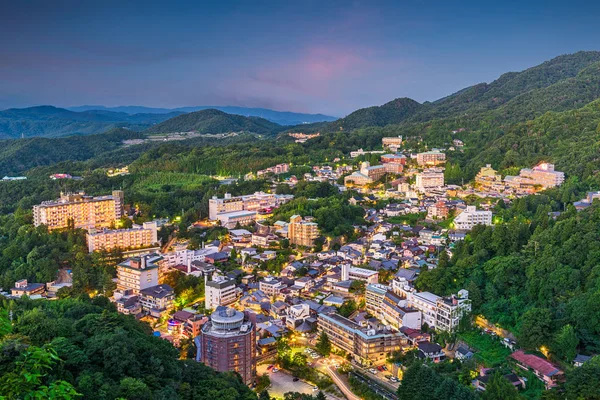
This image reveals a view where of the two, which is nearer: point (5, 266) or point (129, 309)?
point (129, 309)

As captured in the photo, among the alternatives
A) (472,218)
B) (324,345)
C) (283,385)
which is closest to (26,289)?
(283,385)

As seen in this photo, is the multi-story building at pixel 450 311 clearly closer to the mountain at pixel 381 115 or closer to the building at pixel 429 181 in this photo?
the building at pixel 429 181

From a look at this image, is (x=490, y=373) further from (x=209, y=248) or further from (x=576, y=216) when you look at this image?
(x=209, y=248)

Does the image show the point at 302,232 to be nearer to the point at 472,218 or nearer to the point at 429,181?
the point at 472,218

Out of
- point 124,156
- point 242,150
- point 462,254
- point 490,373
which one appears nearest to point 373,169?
point 242,150

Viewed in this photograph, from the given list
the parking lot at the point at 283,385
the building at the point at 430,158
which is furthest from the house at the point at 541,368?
the building at the point at 430,158

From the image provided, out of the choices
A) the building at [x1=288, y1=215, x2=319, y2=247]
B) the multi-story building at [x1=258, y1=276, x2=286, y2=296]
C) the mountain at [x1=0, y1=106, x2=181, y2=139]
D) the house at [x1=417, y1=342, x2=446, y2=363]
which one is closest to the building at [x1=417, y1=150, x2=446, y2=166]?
the building at [x1=288, y1=215, x2=319, y2=247]

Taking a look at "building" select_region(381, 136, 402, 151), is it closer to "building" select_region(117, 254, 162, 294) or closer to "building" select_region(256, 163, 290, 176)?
"building" select_region(256, 163, 290, 176)
